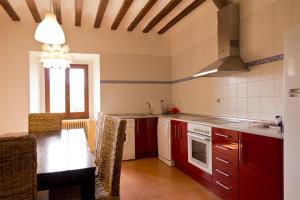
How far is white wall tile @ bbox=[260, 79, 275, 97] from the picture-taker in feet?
7.33

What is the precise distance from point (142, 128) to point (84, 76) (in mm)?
1809

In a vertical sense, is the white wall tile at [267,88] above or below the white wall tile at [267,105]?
above

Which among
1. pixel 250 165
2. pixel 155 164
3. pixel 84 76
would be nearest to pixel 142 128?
pixel 155 164

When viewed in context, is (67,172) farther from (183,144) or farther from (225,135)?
(183,144)

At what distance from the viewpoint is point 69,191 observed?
5.08 ft

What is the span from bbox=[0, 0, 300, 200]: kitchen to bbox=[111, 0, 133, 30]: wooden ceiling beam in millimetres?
95

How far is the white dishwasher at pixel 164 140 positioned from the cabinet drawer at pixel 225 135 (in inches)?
49.1

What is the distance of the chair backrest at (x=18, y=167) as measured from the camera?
0.93 m

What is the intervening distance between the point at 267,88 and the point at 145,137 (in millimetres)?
2314

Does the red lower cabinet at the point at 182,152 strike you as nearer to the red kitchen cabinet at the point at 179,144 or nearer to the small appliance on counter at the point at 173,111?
the red kitchen cabinet at the point at 179,144

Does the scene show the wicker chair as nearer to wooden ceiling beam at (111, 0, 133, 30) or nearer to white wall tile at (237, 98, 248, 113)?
white wall tile at (237, 98, 248, 113)

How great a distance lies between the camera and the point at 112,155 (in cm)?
150

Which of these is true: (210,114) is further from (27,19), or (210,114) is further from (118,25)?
(27,19)

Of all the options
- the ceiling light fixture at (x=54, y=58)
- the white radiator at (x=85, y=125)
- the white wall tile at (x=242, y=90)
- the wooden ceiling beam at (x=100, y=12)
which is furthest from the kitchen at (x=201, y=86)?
the ceiling light fixture at (x=54, y=58)
